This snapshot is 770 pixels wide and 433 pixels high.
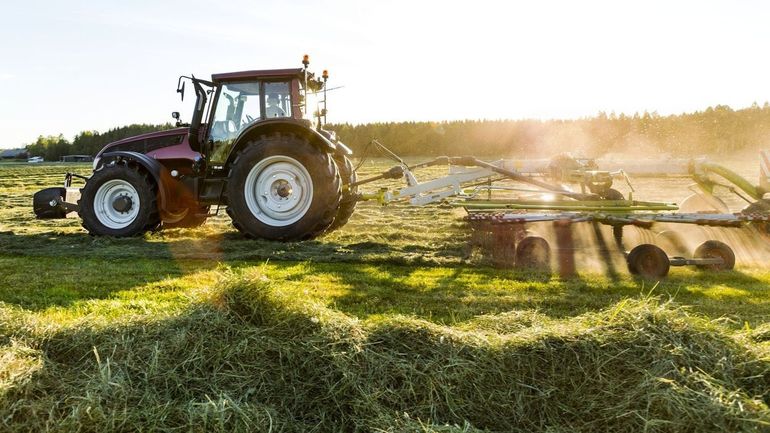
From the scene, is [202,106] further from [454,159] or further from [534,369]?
[534,369]

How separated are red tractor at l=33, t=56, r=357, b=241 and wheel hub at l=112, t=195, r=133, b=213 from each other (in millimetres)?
14

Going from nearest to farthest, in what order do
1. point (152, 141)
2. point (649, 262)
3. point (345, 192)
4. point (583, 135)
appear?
point (649, 262) < point (345, 192) < point (152, 141) < point (583, 135)

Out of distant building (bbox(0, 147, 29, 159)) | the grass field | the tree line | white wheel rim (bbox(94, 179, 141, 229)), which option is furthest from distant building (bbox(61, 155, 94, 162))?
the grass field

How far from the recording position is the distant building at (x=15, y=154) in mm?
64481

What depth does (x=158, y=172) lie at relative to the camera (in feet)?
29.2

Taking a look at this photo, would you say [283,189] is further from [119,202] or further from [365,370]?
[365,370]

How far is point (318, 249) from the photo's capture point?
7.75 m

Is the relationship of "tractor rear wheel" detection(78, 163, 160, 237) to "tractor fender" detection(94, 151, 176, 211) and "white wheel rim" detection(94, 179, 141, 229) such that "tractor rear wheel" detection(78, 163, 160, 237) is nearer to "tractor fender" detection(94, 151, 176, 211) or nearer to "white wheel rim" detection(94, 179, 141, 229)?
"white wheel rim" detection(94, 179, 141, 229)

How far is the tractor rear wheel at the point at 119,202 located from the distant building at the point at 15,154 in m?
64.7

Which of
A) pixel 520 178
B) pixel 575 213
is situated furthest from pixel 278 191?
pixel 575 213

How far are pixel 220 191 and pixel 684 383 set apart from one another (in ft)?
23.7

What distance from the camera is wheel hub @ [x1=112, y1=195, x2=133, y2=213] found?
904cm

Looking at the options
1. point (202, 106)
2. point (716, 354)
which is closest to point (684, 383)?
point (716, 354)

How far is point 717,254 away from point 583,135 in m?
30.6
